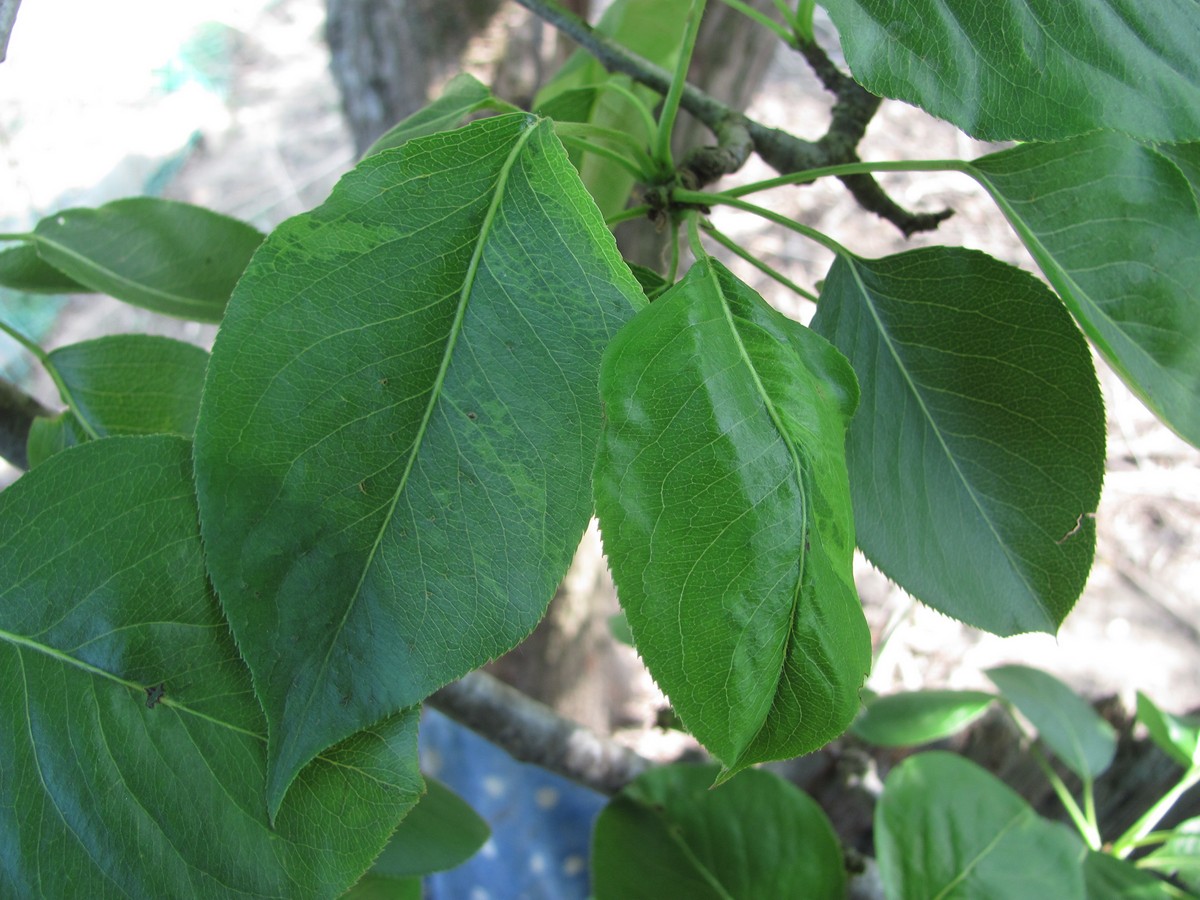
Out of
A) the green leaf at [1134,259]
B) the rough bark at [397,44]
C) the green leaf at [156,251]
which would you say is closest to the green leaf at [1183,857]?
the green leaf at [1134,259]

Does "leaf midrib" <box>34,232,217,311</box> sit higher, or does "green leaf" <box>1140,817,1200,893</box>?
"leaf midrib" <box>34,232,217,311</box>

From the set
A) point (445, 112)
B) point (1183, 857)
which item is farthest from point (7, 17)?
point (1183, 857)

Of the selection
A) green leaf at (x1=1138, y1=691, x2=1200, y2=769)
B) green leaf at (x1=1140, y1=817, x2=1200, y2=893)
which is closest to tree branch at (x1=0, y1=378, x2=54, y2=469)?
green leaf at (x1=1138, y1=691, x2=1200, y2=769)

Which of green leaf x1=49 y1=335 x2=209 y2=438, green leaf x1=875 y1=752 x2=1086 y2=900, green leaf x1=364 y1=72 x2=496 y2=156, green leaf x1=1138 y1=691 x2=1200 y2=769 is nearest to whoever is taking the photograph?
green leaf x1=364 y1=72 x2=496 y2=156

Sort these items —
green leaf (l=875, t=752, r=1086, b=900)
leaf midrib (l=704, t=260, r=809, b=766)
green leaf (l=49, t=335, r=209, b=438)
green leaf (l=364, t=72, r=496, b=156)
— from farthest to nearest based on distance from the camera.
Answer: green leaf (l=875, t=752, r=1086, b=900) → green leaf (l=49, t=335, r=209, b=438) → green leaf (l=364, t=72, r=496, b=156) → leaf midrib (l=704, t=260, r=809, b=766)

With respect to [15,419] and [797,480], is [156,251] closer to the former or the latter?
[15,419]

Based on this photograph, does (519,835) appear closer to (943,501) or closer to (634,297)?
(943,501)

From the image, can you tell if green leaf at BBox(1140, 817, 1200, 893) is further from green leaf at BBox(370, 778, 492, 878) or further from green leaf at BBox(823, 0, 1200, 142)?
green leaf at BBox(823, 0, 1200, 142)
